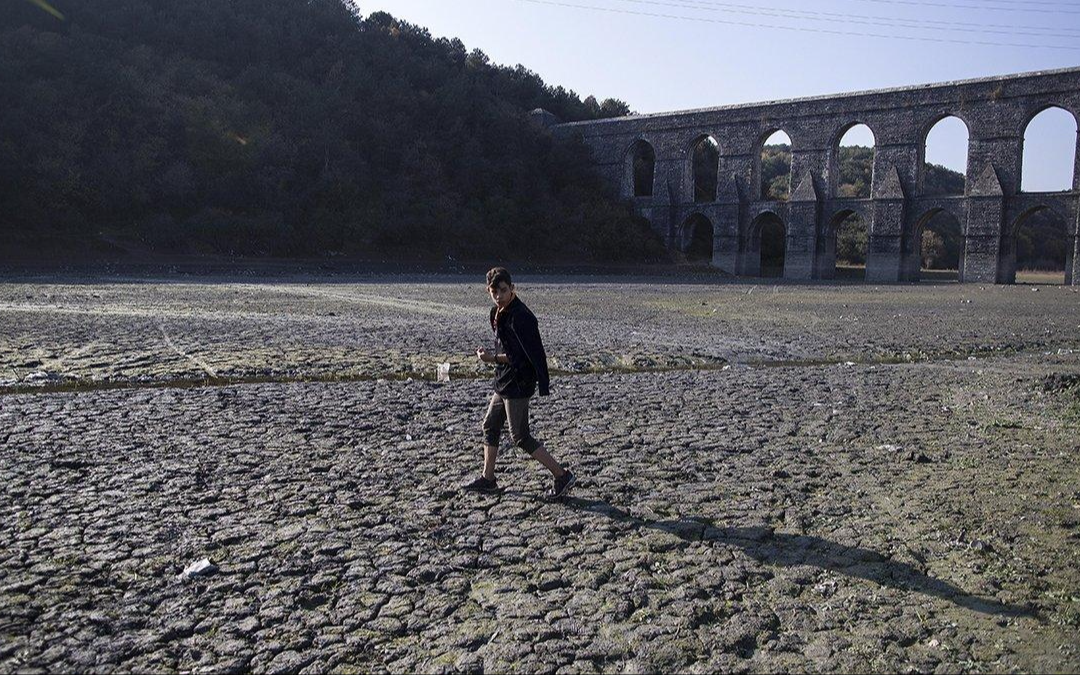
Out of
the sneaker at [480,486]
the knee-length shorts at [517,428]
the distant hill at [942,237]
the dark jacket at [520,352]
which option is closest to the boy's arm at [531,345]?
the dark jacket at [520,352]

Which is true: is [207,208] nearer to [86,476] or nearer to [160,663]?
[86,476]

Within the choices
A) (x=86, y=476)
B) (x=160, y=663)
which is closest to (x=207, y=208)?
(x=86, y=476)

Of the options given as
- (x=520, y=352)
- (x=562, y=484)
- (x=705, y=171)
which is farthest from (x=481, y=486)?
(x=705, y=171)

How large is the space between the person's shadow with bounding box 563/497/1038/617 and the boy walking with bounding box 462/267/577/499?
408mm

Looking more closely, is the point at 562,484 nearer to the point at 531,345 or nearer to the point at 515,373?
the point at 515,373

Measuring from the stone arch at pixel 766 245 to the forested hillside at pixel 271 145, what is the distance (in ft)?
17.1

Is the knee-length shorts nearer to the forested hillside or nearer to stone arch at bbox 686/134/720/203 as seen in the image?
the forested hillside

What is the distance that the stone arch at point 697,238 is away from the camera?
4653 centimetres

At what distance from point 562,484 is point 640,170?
162 feet

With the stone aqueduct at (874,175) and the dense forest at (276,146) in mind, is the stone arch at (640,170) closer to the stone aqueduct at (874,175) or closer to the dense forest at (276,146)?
the stone aqueduct at (874,175)

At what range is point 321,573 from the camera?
11.3 feet

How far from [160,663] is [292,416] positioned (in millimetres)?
3645

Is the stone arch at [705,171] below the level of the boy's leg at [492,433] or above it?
A: above

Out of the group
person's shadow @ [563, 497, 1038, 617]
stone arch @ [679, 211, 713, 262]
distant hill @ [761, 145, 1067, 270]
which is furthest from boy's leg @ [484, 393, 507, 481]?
distant hill @ [761, 145, 1067, 270]
